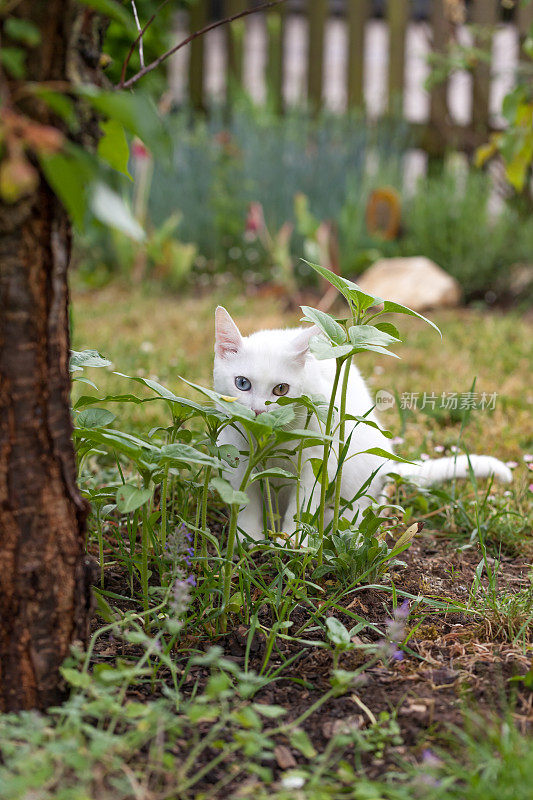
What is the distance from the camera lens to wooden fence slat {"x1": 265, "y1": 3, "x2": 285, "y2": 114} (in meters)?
6.24

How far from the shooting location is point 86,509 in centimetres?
123

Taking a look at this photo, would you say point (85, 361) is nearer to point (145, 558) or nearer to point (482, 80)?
point (145, 558)

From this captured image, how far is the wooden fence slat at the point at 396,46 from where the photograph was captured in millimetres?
6285

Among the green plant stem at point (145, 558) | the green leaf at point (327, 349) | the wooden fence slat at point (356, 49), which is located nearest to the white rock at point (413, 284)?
the wooden fence slat at point (356, 49)

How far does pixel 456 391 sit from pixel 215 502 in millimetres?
1494

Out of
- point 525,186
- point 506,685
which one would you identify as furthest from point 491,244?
point 506,685

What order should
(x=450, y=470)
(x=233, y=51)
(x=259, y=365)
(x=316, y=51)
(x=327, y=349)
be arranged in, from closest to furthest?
1. (x=327, y=349)
2. (x=259, y=365)
3. (x=450, y=470)
4. (x=316, y=51)
5. (x=233, y=51)

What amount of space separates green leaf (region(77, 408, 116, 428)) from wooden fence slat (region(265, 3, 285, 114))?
5.08 meters

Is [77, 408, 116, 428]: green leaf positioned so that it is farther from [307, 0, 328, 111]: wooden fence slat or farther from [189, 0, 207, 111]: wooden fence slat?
[189, 0, 207, 111]: wooden fence slat

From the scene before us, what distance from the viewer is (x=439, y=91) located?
6148 millimetres

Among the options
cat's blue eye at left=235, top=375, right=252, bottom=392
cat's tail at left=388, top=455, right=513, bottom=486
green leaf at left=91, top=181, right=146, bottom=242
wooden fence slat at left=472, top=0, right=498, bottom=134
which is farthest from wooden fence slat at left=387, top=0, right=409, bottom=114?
green leaf at left=91, top=181, right=146, bottom=242

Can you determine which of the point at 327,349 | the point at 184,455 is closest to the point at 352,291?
the point at 327,349

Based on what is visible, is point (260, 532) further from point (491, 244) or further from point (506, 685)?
point (491, 244)

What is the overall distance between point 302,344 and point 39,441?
949 mm
